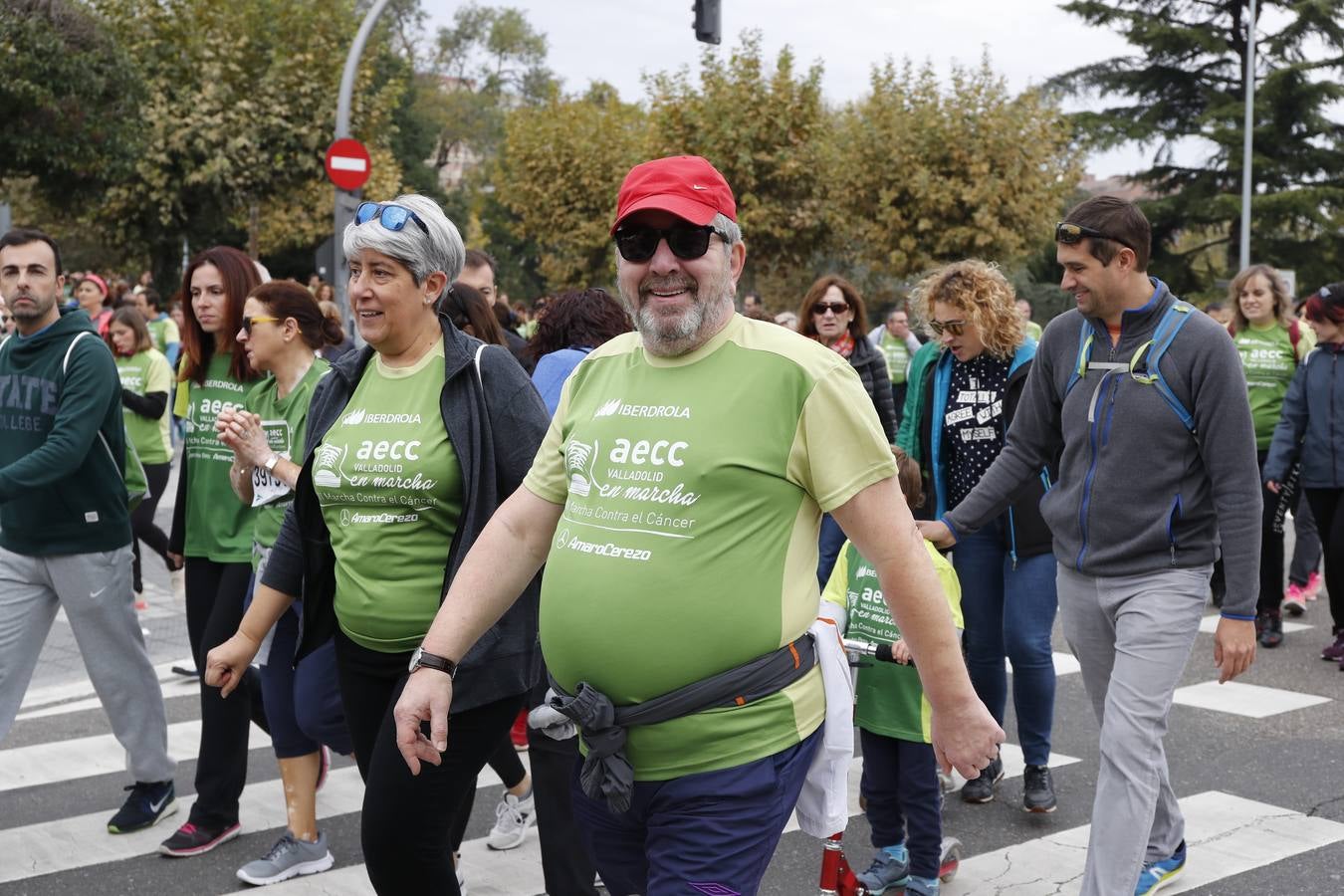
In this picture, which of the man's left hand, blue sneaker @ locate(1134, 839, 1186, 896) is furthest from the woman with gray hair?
blue sneaker @ locate(1134, 839, 1186, 896)

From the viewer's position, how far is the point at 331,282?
55.5 feet

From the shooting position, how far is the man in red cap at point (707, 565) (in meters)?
2.51

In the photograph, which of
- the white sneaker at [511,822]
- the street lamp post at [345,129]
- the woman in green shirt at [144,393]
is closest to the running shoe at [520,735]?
the white sneaker at [511,822]

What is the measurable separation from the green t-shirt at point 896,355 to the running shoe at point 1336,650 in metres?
5.44

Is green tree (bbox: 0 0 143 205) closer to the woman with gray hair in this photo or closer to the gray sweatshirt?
the woman with gray hair

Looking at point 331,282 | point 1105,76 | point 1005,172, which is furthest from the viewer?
point 1105,76

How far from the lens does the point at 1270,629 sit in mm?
8625

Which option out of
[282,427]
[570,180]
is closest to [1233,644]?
[282,427]

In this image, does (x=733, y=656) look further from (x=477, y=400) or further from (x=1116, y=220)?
(x=1116, y=220)

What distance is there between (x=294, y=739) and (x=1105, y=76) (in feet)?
129

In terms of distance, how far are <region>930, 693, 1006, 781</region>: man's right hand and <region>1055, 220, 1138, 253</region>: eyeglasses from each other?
2.01 m

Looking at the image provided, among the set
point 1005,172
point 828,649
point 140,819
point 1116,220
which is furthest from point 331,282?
point 1005,172

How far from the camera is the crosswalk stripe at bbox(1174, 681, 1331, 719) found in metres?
7.02

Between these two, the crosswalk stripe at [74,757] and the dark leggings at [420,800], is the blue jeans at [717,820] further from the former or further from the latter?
the crosswalk stripe at [74,757]
